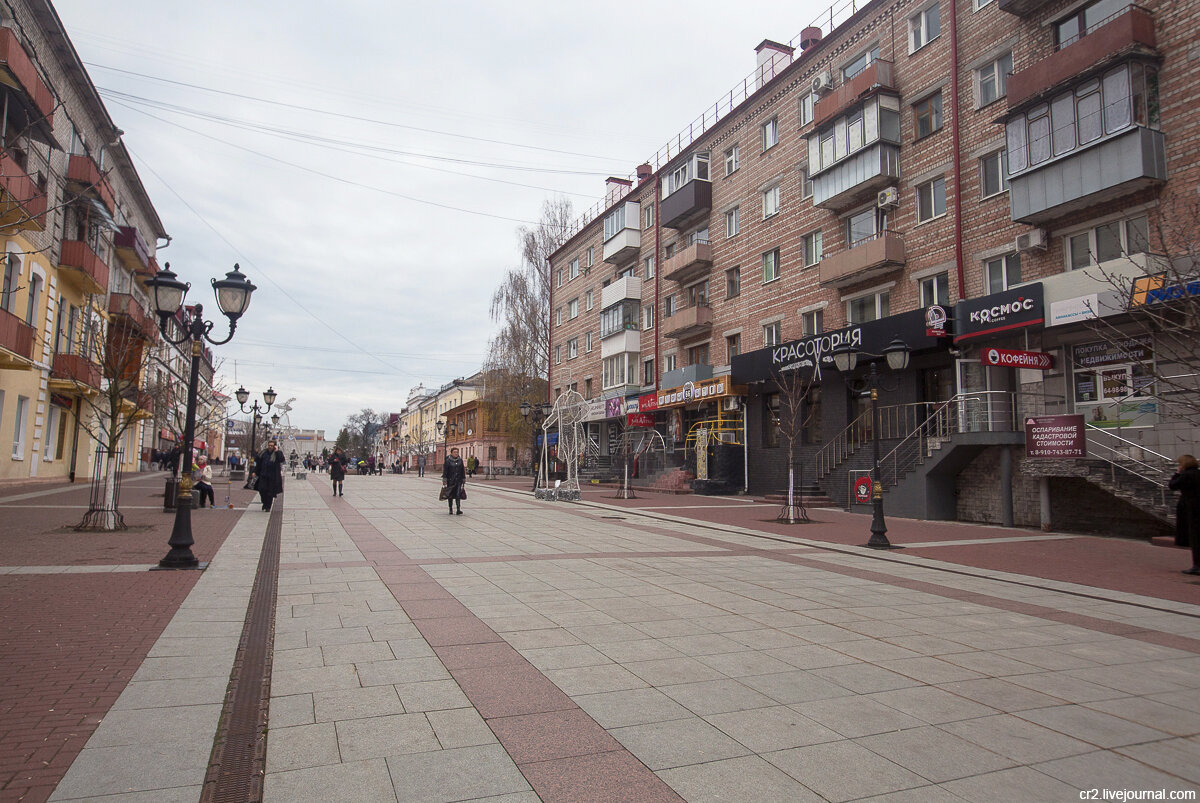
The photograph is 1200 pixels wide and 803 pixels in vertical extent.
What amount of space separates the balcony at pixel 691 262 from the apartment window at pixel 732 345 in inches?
152

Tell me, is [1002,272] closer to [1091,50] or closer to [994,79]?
[1091,50]

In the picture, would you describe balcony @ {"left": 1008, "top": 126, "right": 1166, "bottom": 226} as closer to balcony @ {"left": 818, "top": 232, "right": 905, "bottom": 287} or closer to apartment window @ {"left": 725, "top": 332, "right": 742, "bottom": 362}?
balcony @ {"left": 818, "top": 232, "right": 905, "bottom": 287}

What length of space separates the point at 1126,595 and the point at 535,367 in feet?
136

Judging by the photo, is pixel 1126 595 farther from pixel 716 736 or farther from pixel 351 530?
pixel 351 530

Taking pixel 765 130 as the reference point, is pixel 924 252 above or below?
Answer: below

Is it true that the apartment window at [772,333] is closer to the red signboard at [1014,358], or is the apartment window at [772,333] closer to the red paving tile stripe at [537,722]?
the red signboard at [1014,358]

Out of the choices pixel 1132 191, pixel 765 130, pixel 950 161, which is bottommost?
pixel 1132 191

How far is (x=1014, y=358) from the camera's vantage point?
53.7ft

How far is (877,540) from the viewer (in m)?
13.0

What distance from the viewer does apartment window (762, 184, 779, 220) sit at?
28.0 metres

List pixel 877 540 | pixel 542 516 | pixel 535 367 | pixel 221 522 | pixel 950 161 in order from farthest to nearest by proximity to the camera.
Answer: pixel 535 367, pixel 950 161, pixel 542 516, pixel 221 522, pixel 877 540

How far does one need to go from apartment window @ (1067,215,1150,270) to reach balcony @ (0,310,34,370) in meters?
28.2

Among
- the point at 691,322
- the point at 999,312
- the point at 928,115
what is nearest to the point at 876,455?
the point at 999,312

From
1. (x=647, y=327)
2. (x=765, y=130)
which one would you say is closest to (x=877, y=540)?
(x=765, y=130)
